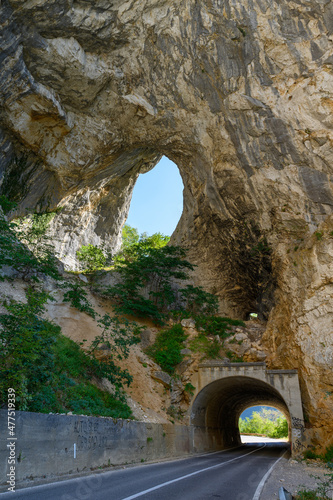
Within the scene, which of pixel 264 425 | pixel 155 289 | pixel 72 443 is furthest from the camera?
pixel 264 425

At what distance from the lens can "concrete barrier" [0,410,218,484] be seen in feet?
22.9

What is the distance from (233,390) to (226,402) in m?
3.19

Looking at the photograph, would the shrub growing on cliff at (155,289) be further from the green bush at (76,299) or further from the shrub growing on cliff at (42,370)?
the shrub growing on cliff at (42,370)

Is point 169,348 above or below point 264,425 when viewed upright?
above

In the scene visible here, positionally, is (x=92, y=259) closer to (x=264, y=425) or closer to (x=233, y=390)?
(x=233, y=390)

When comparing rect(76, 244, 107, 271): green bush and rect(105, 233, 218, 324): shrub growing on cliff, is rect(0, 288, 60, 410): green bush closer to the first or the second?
rect(105, 233, 218, 324): shrub growing on cliff

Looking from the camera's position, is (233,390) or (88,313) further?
(233,390)

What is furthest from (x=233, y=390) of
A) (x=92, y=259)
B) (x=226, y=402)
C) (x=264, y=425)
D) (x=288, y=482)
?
(x=264, y=425)

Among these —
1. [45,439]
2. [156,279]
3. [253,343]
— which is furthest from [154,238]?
[45,439]

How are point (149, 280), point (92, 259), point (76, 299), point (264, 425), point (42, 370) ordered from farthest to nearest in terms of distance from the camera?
1. point (264, 425)
2. point (92, 259)
3. point (149, 280)
4. point (76, 299)
5. point (42, 370)

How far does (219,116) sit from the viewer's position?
21.2 m

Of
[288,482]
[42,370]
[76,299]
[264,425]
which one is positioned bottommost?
[264,425]

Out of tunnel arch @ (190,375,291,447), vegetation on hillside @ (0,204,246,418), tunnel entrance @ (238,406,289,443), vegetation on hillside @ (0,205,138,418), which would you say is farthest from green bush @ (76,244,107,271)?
tunnel entrance @ (238,406,289,443)

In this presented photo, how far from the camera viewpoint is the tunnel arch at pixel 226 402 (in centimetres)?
1967
